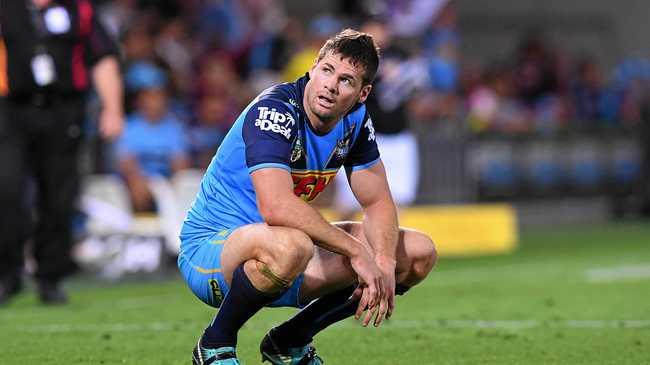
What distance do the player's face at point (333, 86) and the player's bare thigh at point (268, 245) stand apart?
0.55 meters

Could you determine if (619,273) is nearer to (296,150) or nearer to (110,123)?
(110,123)

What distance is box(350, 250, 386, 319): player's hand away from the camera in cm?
549

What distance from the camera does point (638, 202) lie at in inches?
751

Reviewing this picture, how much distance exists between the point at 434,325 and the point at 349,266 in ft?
6.86

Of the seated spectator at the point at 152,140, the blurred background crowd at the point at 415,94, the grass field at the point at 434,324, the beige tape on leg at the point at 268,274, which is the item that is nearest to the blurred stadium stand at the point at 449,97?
the blurred background crowd at the point at 415,94

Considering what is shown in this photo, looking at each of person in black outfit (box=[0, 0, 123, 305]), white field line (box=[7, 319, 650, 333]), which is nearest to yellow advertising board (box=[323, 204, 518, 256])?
person in black outfit (box=[0, 0, 123, 305])

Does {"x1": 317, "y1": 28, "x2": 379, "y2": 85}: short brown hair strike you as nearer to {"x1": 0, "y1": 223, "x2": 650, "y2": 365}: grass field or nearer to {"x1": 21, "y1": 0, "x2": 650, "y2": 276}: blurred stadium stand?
{"x1": 0, "y1": 223, "x2": 650, "y2": 365}: grass field

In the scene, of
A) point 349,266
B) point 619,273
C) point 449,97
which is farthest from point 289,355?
point 449,97

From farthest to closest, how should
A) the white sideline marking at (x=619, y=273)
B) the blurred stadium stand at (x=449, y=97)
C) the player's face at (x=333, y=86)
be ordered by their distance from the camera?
the blurred stadium stand at (x=449, y=97)
the white sideline marking at (x=619, y=273)
the player's face at (x=333, y=86)

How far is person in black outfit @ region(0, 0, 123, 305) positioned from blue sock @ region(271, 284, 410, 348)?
378 centimetres

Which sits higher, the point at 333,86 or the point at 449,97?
the point at 333,86

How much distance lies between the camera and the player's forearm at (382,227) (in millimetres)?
5793

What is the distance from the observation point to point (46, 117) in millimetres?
9391

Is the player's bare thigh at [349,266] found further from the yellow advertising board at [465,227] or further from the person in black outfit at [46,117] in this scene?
the yellow advertising board at [465,227]
